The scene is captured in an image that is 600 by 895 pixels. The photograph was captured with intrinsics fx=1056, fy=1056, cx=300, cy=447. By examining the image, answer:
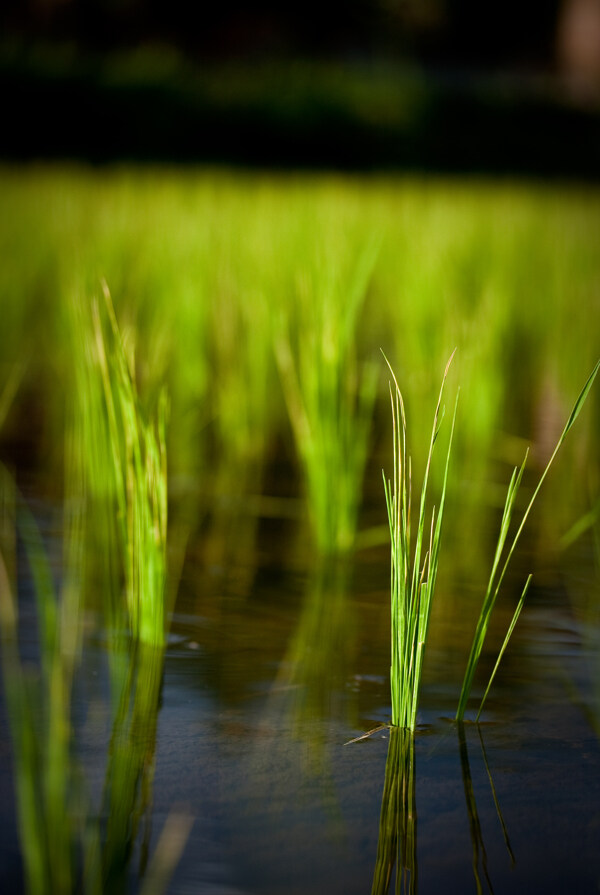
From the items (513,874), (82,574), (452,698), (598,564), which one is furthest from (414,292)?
(513,874)

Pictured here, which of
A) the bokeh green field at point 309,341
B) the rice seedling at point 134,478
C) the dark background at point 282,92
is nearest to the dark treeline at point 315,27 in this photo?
the dark background at point 282,92

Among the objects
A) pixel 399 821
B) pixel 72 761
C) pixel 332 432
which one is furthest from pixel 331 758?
pixel 332 432

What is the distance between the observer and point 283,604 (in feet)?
3.87

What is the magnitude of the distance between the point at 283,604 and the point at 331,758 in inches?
13.7

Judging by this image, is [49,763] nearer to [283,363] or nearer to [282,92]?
[283,363]

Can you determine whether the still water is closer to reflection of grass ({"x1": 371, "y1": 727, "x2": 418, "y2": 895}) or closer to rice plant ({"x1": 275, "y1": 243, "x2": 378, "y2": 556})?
reflection of grass ({"x1": 371, "y1": 727, "x2": 418, "y2": 895})

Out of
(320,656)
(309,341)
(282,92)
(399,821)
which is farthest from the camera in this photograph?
(282,92)

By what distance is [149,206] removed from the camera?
4.44 meters

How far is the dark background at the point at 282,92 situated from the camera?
1038 centimetres

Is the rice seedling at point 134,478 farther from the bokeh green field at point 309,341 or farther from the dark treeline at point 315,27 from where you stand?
the dark treeline at point 315,27

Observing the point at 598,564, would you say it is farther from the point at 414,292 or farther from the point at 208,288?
the point at 208,288

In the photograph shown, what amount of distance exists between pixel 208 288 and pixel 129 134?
27.3ft

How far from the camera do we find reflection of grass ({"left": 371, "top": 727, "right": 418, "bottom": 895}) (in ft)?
2.29

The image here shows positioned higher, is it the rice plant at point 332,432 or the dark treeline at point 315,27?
the dark treeline at point 315,27
